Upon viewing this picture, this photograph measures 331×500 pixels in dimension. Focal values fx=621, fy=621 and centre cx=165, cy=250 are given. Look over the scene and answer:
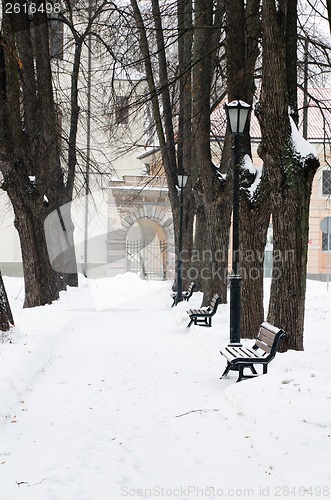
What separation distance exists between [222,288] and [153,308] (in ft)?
14.9

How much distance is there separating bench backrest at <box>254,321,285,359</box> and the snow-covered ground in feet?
0.79

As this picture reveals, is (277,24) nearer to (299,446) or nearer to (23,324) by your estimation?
(299,446)

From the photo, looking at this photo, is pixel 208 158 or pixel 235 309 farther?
pixel 208 158

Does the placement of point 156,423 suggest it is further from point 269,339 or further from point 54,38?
point 54,38

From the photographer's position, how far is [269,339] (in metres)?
7.71

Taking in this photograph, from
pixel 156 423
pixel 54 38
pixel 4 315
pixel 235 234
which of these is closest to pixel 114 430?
pixel 156 423

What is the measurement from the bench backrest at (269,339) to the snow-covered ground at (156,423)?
24cm

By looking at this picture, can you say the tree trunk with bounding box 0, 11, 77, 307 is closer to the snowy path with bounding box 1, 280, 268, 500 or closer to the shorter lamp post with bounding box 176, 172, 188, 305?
the shorter lamp post with bounding box 176, 172, 188, 305

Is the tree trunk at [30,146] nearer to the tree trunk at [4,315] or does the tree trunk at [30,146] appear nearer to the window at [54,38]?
the window at [54,38]

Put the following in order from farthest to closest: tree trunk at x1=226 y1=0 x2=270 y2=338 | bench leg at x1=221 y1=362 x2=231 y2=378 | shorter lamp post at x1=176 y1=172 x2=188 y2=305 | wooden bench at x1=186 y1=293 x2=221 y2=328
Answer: shorter lamp post at x1=176 y1=172 x2=188 y2=305 < wooden bench at x1=186 y1=293 x2=221 y2=328 < tree trunk at x1=226 y1=0 x2=270 y2=338 < bench leg at x1=221 y1=362 x2=231 y2=378

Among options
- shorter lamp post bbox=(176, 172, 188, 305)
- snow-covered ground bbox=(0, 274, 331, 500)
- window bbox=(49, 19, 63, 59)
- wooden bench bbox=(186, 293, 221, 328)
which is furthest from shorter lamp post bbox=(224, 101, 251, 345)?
window bbox=(49, 19, 63, 59)

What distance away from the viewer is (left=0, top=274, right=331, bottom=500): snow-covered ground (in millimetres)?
4312

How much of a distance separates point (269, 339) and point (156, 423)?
2295 millimetres

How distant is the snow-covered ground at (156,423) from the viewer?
431cm
